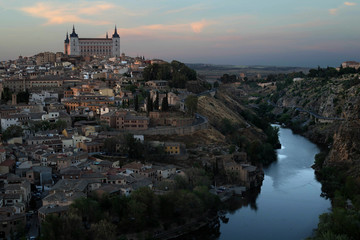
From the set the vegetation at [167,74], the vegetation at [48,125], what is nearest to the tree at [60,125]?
the vegetation at [48,125]

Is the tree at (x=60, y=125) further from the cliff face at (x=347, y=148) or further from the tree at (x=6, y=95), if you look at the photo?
the cliff face at (x=347, y=148)

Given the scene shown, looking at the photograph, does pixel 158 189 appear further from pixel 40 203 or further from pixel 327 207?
pixel 327 207

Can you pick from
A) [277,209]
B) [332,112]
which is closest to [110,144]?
[277,209]

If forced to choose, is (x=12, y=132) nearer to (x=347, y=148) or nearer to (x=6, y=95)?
(x=6, y=95)

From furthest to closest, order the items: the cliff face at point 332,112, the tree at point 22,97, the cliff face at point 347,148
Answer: the tree at point 22,97, the cliff face at point 332,112, the cliff face at point 347,148

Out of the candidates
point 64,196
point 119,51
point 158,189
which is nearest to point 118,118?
point 158,189

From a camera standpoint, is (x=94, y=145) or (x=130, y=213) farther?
(x=94, y=145)
